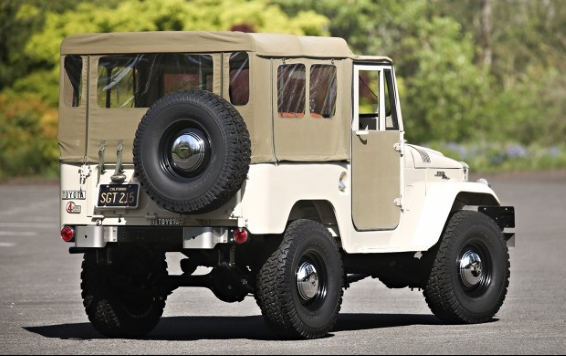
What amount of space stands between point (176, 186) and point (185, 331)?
1990 mm

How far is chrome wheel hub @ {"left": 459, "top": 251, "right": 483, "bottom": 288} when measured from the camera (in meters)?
12.6

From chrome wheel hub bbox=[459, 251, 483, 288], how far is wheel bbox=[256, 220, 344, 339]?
1.67 metres

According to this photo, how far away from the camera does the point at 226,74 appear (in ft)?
35.6

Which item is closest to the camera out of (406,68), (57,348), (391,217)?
(57,348)

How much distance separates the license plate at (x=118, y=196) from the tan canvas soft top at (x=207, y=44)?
109cm

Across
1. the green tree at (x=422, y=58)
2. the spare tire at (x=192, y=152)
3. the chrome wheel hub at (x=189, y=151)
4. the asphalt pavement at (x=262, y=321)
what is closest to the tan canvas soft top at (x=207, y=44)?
the spare tire at (x=192, y=152)

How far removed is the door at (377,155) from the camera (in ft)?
38.4

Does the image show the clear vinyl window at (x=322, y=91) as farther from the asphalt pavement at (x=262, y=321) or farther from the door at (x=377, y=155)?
the asphalt pavement at (x=262, y=321)

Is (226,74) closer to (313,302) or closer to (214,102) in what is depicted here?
(214,102)

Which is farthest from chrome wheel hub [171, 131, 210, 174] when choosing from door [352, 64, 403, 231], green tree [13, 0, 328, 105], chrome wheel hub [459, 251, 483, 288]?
green tree [13, 0, 328, 105]

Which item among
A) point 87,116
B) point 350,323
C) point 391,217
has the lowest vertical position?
point 350,323

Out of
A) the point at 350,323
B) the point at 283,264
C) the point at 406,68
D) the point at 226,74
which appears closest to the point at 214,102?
the point at 226,74

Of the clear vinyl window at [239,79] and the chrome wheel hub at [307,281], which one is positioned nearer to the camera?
the clear vinyl window at [239,79]

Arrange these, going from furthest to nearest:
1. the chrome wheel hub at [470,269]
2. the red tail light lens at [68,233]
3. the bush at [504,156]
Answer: the bush at [504,156] < the chrome wheel hub at [470,269] < the red tail light lens at [68,233]
